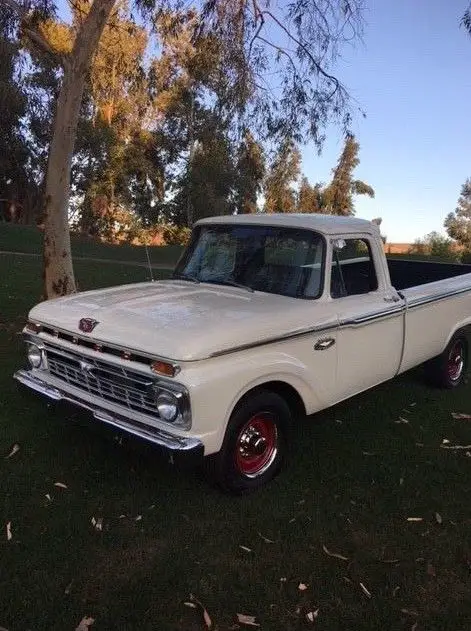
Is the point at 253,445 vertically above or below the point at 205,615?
above

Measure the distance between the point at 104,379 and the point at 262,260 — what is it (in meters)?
1.62

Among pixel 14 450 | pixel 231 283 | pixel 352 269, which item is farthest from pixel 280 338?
pixel 14 450

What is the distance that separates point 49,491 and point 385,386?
3.85m

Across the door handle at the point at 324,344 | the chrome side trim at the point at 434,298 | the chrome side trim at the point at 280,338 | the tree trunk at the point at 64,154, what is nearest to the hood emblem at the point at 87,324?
the chrome side trim at the point at 280,338

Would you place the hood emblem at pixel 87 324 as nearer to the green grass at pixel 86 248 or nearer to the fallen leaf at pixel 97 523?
the fallen leaf at pixel 97 523

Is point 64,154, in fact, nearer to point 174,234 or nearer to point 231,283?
point 231,283

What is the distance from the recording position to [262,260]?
183 inches

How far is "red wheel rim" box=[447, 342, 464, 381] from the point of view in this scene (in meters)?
6.32

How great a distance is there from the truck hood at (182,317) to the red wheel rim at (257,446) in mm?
588

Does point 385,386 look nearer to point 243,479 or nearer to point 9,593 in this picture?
point 243,479

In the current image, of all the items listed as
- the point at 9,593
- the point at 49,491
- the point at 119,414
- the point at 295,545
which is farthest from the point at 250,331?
the point at 9,593

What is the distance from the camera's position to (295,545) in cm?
336

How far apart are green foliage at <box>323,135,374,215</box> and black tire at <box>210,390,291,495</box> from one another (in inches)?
1944

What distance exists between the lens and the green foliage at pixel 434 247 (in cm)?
2737
